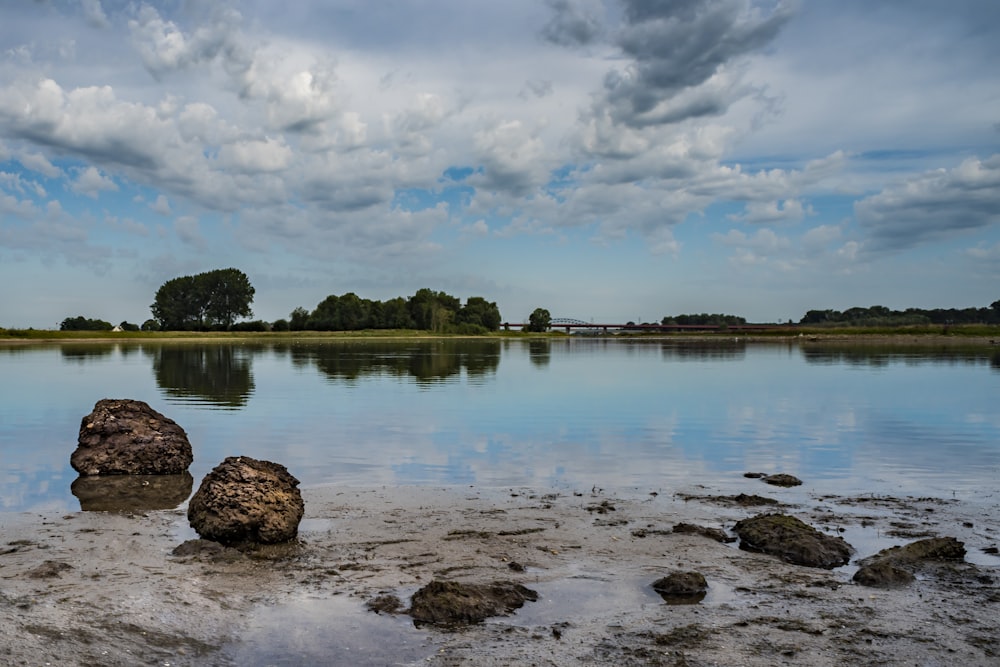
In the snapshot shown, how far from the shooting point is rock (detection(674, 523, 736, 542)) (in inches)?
474

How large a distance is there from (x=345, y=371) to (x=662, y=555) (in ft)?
161

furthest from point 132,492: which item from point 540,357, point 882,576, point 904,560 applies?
point 540,357

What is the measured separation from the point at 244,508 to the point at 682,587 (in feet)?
21.8

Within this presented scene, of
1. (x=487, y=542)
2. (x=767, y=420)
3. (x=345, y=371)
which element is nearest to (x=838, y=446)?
(x=767, y=420)

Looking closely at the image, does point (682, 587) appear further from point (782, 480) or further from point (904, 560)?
point (782, 480)

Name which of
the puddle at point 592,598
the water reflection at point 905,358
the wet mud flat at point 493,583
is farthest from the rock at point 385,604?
the water reflection at point 905,358

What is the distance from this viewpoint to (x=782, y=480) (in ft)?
55.3

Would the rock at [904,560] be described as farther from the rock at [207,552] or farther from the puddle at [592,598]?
the rock at [207,552]

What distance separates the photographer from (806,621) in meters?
8.41

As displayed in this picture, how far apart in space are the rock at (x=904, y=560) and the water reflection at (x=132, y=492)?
40.1 feet

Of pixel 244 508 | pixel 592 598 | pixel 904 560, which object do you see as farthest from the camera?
pixel 244 508

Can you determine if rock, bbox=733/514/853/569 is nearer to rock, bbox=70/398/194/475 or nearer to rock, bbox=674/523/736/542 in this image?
rock, bbox=674/523/736/542

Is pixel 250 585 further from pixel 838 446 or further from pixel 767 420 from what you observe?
pixel 767 420

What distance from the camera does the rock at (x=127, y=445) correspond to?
1798cm
